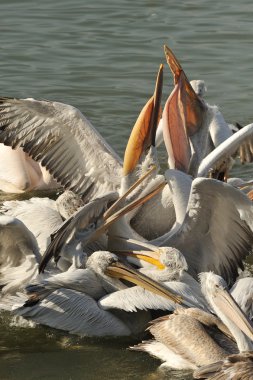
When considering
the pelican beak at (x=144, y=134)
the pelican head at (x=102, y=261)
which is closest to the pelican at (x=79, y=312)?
the pelican head at (x=102, y=261)

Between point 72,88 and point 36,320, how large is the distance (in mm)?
4696

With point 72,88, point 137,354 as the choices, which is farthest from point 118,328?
point 72,88

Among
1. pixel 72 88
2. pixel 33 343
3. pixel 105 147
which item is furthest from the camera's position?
pixel 72 88

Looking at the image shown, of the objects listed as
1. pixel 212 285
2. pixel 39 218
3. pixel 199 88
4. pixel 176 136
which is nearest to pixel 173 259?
pixel 212 285

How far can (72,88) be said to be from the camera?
10297mm

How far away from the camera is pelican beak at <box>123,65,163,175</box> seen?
663cm

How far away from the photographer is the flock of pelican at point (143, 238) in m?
5.48

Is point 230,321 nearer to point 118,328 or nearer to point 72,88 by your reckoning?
point 118,328

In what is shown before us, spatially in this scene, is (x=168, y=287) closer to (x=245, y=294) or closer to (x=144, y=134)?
(x=245, y=294)

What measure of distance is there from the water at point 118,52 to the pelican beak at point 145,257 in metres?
2.33

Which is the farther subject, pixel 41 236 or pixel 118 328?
pixel 41 236

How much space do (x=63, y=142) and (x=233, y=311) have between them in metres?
2.14

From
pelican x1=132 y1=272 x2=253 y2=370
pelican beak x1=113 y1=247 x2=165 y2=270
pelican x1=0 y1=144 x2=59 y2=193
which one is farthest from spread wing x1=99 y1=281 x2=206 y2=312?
pelican x1=0 y1=144 x2=59 y2=193

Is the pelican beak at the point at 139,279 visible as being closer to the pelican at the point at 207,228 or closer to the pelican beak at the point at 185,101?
the pelican at the point at 207,228
